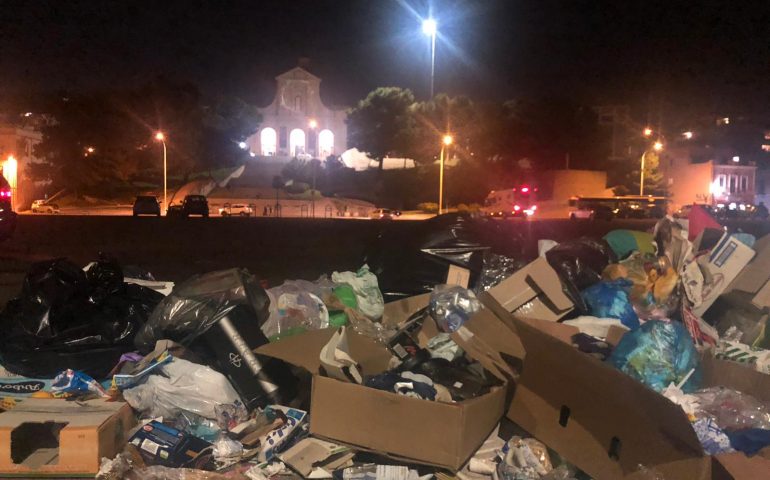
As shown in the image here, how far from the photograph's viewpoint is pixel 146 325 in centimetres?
405

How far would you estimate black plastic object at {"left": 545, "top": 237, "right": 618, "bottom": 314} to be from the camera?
4.27 metres

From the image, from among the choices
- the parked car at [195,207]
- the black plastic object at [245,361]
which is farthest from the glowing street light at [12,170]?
the black plastic object at [245,361]

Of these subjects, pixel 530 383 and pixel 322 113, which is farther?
pixel 322 113

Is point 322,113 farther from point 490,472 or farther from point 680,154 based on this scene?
point 490,472

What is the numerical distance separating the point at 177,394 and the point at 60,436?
2.02 ft

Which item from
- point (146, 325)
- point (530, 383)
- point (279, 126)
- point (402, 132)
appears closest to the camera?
point (530, 383)

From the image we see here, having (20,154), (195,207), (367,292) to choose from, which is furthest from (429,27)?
(20,154)

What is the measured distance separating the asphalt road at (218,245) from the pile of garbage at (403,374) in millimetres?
1284

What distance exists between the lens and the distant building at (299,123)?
73500mm

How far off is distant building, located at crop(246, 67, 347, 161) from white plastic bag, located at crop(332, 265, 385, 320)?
2704 inches

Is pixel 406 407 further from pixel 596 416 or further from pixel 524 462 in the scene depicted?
pixel 596 416

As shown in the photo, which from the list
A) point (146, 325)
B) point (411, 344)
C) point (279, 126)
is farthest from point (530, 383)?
point (279, 126)

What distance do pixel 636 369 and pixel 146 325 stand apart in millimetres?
2795

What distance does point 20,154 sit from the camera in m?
44.8
